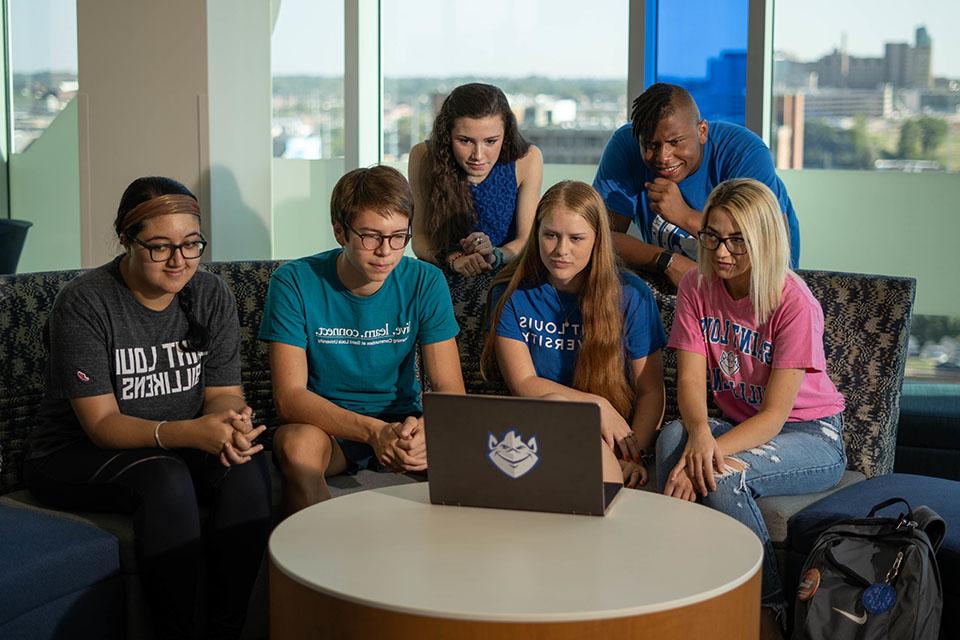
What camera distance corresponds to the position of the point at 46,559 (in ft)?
8.13

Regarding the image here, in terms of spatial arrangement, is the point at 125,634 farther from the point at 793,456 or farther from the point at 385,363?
the point at 793,456

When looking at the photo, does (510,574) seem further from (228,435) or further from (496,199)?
(496,199)

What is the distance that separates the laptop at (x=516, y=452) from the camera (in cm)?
228

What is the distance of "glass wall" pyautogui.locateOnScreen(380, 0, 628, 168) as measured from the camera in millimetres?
5191

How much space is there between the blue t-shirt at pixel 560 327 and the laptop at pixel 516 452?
85cm

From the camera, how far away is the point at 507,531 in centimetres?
226

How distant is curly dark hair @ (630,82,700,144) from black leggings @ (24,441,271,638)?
56.0 inches

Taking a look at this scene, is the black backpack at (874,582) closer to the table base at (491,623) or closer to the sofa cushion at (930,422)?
the table base at (491,623)

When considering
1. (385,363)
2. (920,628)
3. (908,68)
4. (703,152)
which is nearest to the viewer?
(920,628)

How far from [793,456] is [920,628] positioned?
0.58m

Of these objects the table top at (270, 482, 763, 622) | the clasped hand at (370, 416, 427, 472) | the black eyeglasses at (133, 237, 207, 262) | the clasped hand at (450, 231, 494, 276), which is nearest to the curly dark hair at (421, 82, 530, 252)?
the clasped hand at (450, 231, 494, 276)

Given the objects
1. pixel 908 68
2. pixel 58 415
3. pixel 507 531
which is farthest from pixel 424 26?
pixel 507 531

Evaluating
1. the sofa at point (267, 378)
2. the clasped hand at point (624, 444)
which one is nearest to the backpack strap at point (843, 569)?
the sofa at point (267, 378)

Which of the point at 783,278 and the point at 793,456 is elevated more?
the point at 783,278
